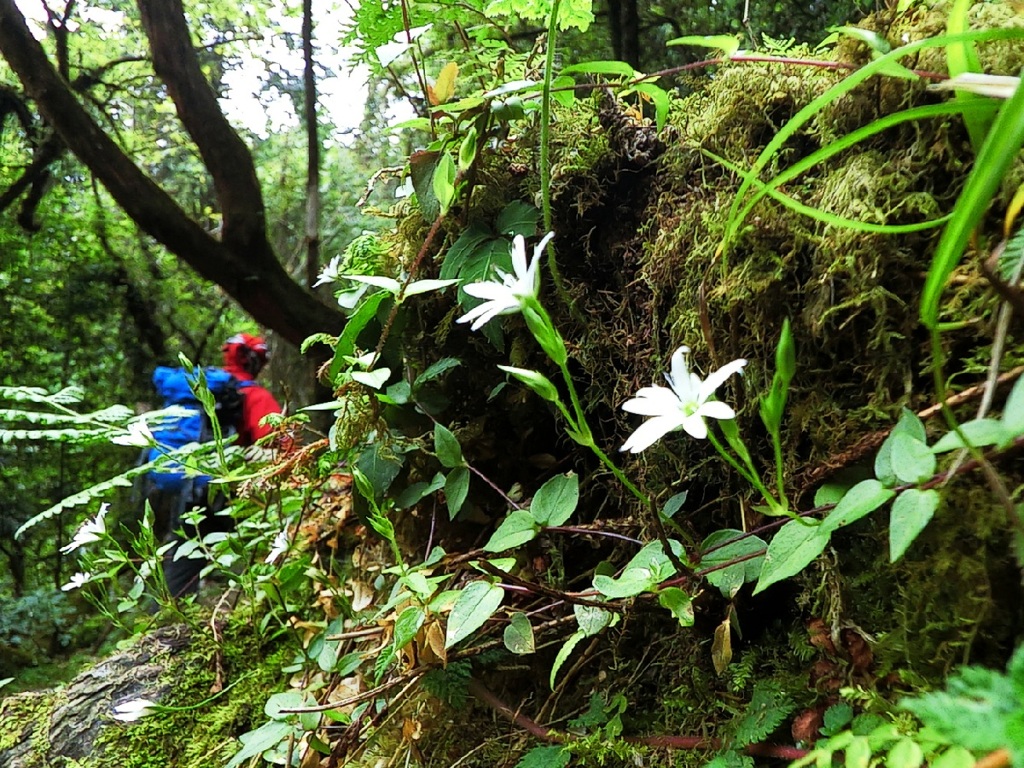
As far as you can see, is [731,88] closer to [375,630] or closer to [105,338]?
[375,630]

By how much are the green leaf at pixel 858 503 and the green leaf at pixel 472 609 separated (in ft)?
0.91

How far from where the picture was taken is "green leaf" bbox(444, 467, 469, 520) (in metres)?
0.69

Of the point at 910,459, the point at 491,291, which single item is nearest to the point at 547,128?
the point at 491,291

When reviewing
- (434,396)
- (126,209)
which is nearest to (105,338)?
(126,209)

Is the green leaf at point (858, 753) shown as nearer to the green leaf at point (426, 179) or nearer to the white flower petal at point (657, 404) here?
the white flower petal at point (657, 404)

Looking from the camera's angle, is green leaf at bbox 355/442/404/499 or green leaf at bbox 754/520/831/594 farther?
green leaf at bbox 355/442/404/499

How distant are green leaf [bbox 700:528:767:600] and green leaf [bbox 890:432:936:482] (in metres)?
0.14

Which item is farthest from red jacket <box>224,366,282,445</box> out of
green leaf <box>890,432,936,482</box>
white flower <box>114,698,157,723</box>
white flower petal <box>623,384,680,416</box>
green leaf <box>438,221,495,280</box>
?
green leaf <box>890,432,936,482</box>

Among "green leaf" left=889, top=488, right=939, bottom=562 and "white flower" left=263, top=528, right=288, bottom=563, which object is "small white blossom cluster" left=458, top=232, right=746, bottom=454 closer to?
"green leaf" left=889, top=488, right=939, bottom=562

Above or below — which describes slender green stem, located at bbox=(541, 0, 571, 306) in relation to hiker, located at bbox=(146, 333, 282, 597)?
above

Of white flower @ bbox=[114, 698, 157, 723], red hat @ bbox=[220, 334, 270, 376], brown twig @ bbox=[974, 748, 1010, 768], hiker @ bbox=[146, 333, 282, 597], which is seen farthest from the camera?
red hat @ bbox=[220, 334, 270, 376]

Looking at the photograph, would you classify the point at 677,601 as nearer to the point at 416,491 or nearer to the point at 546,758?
the point at 546,758

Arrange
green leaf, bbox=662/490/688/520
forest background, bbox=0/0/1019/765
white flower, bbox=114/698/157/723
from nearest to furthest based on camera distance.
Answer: green leaf, bbox=662/490/688/520, white flower, bbox=114/698/157/723, forest background, bbox=0/0/1019/765

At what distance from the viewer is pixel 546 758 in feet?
1.82
